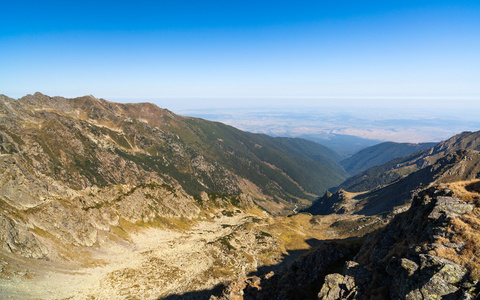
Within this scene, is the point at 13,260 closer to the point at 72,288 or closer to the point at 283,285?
the point at 72,288

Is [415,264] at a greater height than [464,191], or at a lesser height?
lesser

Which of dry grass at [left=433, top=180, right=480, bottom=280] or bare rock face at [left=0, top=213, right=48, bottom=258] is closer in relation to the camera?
dry grass at [left=433, top=180, right=480, bottom=280]

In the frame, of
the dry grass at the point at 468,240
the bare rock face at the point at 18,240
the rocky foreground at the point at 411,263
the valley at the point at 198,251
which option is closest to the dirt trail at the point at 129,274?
the valley at the point at 198,251

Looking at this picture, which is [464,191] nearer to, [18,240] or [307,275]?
[307,275]

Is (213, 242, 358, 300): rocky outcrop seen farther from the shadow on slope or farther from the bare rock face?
the bare rock face

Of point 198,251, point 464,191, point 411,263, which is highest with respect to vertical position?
point 464,191

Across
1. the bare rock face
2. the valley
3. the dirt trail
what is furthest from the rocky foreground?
the bare rock face

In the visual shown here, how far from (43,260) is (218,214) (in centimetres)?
11053

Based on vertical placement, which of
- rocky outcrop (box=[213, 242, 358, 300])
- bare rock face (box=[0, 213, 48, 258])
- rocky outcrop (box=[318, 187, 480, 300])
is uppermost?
rocky outcrop (box=[318, 187, 480, 300])

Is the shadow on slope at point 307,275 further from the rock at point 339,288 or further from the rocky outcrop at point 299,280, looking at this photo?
the rock at point 339,288

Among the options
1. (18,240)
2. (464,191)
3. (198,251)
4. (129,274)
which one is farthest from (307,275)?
(18,240)

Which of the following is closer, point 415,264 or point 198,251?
point 415,264

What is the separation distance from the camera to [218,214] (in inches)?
6299

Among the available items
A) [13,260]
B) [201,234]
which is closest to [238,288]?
[13,260]
